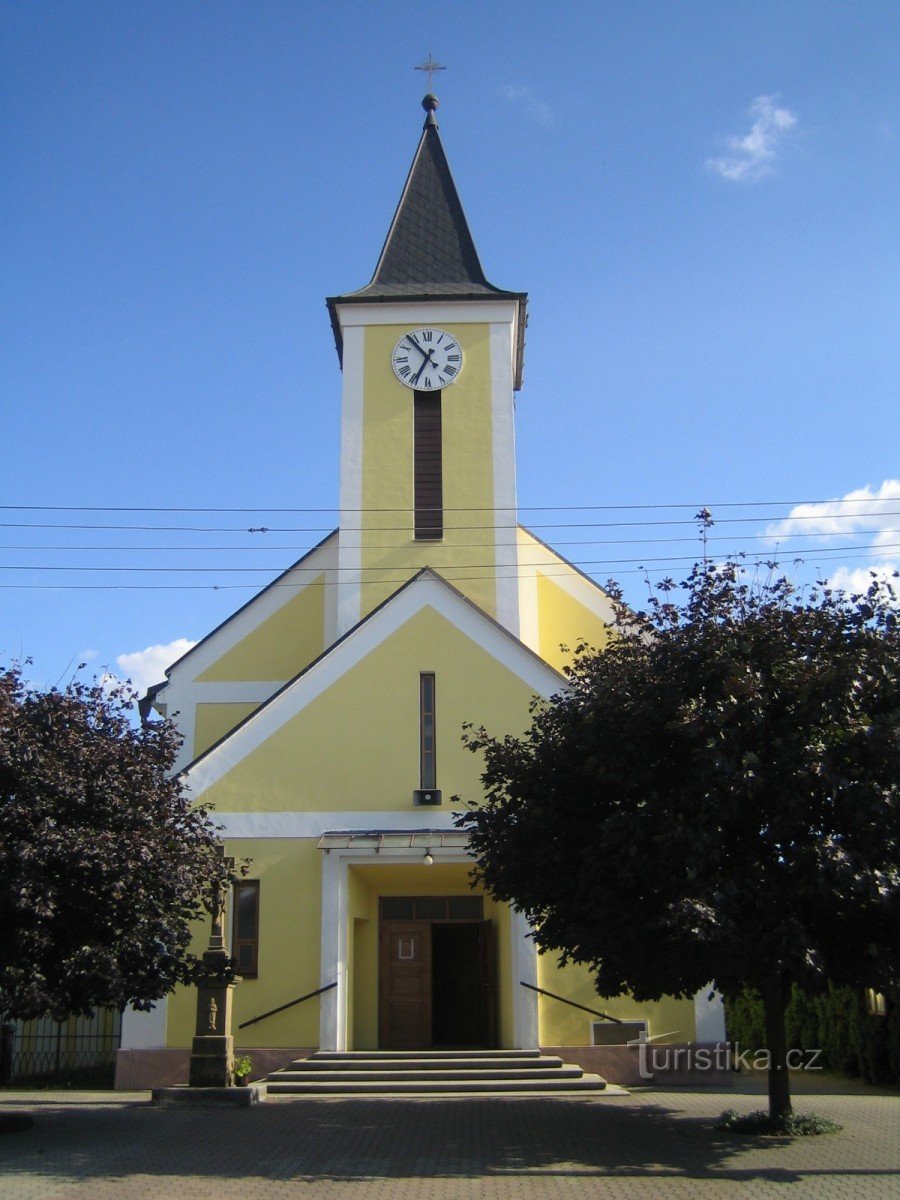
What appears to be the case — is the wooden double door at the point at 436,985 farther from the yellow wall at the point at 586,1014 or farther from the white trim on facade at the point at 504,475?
the white trim on facade at the point at 504,475

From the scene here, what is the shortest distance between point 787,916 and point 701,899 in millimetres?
958

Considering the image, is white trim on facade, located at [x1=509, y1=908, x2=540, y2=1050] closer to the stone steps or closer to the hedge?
the stone steps

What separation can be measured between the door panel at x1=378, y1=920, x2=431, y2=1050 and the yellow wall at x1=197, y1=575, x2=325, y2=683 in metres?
6.51

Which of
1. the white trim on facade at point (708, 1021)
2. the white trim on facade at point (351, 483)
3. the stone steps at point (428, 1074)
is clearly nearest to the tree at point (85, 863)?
the stone steps at point (428, 1074)

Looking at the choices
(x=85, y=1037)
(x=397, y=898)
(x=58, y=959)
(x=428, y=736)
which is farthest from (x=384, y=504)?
(x=58, y=959)

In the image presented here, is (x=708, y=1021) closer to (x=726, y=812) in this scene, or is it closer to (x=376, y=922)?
(x=376, y=922)

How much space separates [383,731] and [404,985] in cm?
451

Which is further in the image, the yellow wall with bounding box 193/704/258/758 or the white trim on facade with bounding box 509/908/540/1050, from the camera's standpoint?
the yellow wall with bounding box 193/704/258/758

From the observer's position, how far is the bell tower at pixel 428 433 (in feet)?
79.0

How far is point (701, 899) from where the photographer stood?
37.7 ft

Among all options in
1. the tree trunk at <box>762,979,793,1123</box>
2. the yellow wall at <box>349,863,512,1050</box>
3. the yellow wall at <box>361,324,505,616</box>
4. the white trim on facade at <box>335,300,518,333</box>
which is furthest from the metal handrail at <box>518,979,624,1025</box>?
the white trim on facade at <box>335,300,518,333</box>

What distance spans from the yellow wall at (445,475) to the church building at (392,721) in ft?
0.15

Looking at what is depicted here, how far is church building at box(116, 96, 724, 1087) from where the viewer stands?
18.6 meters

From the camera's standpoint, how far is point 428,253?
2716cm
